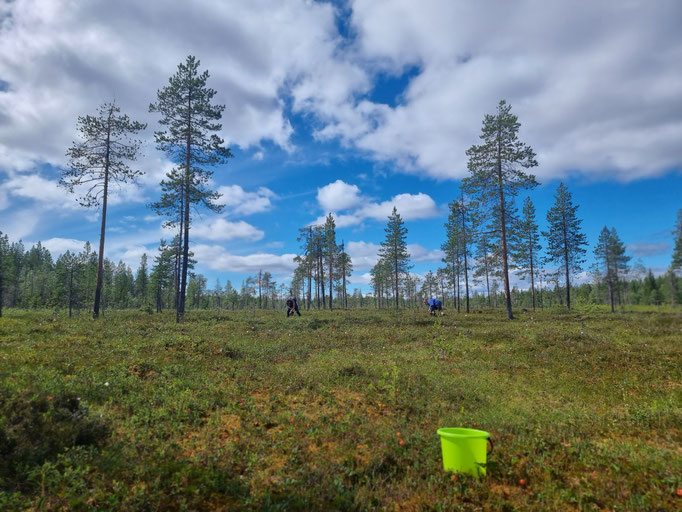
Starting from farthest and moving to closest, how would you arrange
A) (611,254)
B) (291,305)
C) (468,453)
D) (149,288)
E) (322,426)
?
1. (149,288)
2. (611,254)
3. (291,305)
4. (322,426)
5. (468,453)

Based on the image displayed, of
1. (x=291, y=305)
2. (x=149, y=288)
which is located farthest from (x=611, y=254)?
(x=149, y=288)

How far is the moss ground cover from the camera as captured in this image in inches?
171

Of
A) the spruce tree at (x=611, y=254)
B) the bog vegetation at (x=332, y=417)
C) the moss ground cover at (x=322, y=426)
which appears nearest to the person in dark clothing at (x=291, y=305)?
the bog vegetation at (x=332, y=417)

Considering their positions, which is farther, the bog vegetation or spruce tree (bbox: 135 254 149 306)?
spruce tree (bbox: 135 254 149 306)

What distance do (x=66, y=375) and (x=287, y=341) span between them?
356 inches

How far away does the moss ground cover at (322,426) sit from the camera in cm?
435

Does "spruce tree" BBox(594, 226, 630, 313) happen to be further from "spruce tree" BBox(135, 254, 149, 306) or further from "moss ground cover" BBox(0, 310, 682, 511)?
"spruce tree" BBox(135, 254, 149, 306)

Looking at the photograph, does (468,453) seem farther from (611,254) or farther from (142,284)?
(142,284)

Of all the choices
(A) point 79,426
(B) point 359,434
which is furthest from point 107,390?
(B) point 359,434

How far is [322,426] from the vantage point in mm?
6703

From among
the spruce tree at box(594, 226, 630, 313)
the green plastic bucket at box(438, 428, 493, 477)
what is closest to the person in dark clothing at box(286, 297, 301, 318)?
the green plastic bucket at box(438, 428, 493, 477)

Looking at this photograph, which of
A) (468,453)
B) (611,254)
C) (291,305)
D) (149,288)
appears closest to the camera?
(468,453)

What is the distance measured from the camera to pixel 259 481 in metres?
4.70

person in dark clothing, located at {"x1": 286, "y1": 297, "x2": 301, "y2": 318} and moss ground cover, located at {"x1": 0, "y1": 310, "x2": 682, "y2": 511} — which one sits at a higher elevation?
person in dark clothing, located at {"x1": 286, "y1": 297, "x2": 301, "y2": 318}
